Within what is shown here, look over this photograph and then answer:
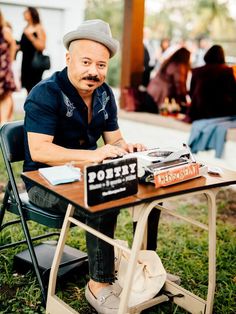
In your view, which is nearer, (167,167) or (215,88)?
(167,167)

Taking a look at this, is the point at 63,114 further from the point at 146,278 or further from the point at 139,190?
the point at 146,278

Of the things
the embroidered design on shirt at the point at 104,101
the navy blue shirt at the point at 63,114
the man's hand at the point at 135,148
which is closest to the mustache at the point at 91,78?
the navy blue shirt at the point at 63,114

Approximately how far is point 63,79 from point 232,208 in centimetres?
252

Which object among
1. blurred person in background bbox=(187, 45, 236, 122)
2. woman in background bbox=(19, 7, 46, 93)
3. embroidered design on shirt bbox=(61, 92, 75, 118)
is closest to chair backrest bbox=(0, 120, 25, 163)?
embroidered design on shirt bbox=(61, 92, 75, 118)

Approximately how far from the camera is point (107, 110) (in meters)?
2.99

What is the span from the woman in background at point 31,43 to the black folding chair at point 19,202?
473cm

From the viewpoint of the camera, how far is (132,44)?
24.0ft

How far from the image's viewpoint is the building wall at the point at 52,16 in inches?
480

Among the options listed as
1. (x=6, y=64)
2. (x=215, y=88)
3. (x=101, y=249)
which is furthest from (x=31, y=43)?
(x=101, y=249)

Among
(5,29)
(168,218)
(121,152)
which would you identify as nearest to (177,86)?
(5,29)

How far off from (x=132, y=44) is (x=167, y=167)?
17.8ft

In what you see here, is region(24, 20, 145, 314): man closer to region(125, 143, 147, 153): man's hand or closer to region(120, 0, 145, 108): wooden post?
region(125, 143, 147, 153): man's hand

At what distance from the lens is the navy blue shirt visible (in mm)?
2604

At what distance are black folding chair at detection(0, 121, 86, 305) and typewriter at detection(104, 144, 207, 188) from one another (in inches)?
24.4
